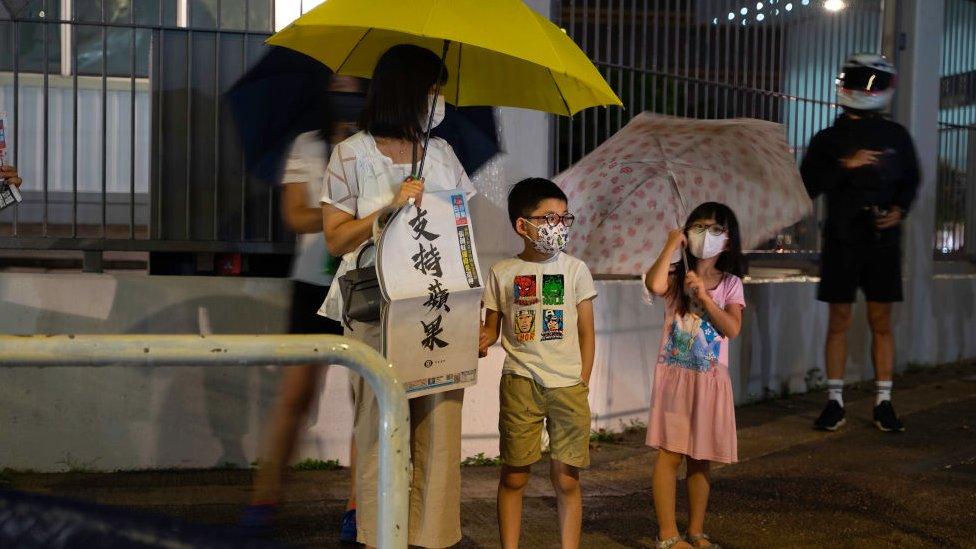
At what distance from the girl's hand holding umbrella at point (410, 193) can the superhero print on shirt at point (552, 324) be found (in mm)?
798

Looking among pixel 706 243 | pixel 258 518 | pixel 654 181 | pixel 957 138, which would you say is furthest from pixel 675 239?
pixel 957 138

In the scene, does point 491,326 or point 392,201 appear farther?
point 491,326

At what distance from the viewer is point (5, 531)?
2035 millimetres

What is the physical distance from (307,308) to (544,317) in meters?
0.96

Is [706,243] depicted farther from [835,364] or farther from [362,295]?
[835,364]

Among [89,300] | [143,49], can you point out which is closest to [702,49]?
[143,49]

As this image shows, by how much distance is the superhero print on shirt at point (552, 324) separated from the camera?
4.12 metres

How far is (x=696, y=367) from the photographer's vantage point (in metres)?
4.65

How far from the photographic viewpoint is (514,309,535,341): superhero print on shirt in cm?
411

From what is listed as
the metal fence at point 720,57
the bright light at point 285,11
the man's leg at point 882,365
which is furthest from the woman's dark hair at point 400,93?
the man's leg at point 882,365

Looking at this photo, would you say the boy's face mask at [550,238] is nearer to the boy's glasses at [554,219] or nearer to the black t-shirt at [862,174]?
the boy's glasses at [554,219]

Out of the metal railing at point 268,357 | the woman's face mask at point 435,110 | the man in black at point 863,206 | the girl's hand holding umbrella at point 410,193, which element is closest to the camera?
the metal railing at point 268,357

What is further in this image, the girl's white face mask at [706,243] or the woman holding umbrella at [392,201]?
the girl's white face mask at [706,243]

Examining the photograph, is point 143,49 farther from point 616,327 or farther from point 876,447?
point 876,447
